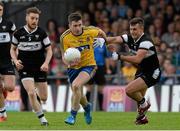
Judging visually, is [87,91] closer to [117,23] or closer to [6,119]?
[117,23]

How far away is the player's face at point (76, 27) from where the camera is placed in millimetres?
16484

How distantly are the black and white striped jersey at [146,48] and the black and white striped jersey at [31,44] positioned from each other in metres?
1.75

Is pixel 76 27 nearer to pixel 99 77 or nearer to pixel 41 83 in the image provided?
pixel 41 83

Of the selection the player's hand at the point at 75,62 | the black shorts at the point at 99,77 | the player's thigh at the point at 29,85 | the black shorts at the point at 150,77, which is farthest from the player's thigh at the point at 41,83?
the black shorts at the point at 99,77

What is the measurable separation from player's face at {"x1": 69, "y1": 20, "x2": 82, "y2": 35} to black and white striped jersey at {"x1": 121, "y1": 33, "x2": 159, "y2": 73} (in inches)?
39.8

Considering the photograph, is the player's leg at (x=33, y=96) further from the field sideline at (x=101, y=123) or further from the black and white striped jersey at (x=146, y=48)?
the black and white striped jersey at (x=146, y=48)

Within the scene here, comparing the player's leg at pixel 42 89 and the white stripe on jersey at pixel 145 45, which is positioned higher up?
the white stripe on jersey at pixel 145 45

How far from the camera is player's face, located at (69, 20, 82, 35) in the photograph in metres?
16.5

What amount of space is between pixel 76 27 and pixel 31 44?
3.53ft

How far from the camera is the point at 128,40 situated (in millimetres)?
16891

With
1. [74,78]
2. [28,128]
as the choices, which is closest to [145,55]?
[74,78]

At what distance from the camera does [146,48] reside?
16359 mm

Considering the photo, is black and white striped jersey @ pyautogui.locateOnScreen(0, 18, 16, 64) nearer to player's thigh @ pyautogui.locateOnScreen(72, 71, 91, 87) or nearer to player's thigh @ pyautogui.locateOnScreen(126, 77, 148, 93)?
player's thigh @ pyautogui.locateOnScreen(72, 71, 91, 87)

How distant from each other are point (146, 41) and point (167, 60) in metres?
8.66
